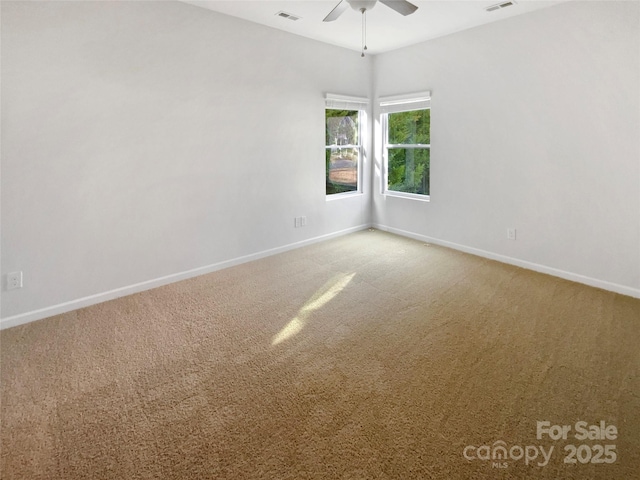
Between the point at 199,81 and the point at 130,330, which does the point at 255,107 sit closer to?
the point at 199,81

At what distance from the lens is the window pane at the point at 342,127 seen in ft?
17.0

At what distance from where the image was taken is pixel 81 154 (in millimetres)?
3086

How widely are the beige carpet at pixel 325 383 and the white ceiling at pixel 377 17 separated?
8.96 ft

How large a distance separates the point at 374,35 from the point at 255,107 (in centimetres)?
174

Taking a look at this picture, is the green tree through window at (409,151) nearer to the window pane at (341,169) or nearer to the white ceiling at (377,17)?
the window pane at (341,169)

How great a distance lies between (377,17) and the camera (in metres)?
3.92

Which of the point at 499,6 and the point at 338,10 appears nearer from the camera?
the point at 338,10

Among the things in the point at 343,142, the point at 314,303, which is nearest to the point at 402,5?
the point at 314,303

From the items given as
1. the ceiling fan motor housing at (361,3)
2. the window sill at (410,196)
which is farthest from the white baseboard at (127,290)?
the ceiling fan motor housing at (361,3)

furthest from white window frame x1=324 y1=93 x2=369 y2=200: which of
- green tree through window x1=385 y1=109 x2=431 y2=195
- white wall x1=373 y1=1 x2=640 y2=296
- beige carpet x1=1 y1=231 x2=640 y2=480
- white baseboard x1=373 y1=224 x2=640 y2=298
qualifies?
beige carpet x1=1 y1=231 x2=640 y2=480

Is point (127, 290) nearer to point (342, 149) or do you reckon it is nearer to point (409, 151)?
point (342, 149)

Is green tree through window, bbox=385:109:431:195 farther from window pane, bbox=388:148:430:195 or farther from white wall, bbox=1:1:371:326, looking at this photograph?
white wall, bbox=1:1:371:326

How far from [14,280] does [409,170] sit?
463 cm

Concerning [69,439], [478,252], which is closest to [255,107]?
[478,252]
